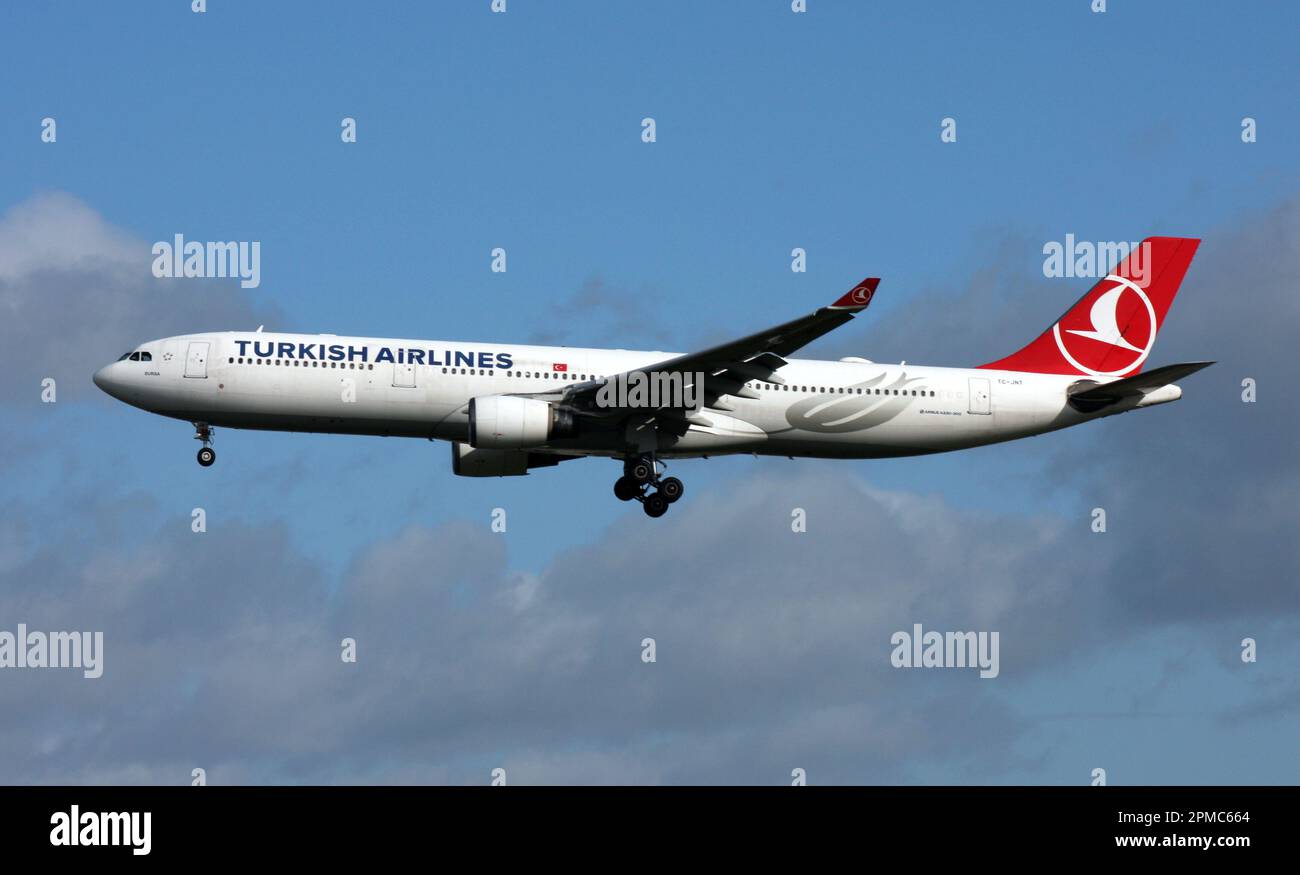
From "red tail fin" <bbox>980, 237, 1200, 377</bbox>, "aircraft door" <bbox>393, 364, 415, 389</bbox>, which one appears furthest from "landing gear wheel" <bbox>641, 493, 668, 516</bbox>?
"red tail fin" <bbox>980, 237, 1200, 377</bbox>

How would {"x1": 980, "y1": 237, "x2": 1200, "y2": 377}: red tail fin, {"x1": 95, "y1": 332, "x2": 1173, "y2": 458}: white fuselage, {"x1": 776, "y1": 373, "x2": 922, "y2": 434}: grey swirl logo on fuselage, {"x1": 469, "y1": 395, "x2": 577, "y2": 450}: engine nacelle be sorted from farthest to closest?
{"x1": 980, "y1": 237, "x2": 1200, "y2": 377}: red tail fin
{"x1": 776, "y1": 373, "x2": 922, "y2": 434}: grey swirl logo on fuselage
{"x1": 95, "y1": 332, "x2": 1173, "y2": 458}: white fuselage
{"x1": 469, "y1": 395, "x2": 577, "y2": 450}: engine nacelle

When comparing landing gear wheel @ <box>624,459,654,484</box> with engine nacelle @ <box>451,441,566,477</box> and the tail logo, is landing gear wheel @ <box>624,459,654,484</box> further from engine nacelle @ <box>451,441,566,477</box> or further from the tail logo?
the tail logo

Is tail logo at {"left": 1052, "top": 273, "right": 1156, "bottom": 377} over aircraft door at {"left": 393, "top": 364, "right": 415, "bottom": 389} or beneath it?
over

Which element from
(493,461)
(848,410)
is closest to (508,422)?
(493,461)

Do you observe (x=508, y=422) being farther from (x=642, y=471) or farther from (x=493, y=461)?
(x=493, y=461)

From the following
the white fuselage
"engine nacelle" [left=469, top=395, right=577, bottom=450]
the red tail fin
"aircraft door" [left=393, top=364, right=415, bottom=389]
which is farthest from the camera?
the red tail fin

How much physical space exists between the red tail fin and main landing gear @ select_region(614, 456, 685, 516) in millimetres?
10016

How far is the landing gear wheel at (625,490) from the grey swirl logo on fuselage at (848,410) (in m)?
4.42

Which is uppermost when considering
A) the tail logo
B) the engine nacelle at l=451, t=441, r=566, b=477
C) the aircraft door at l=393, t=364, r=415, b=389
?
the tail logo

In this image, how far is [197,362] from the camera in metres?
45.0

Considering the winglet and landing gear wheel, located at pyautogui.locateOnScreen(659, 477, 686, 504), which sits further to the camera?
landing gear wheel, located at pyautogui.locateOnScreen(659, 477, 686, 504)

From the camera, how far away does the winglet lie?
39875 mm
